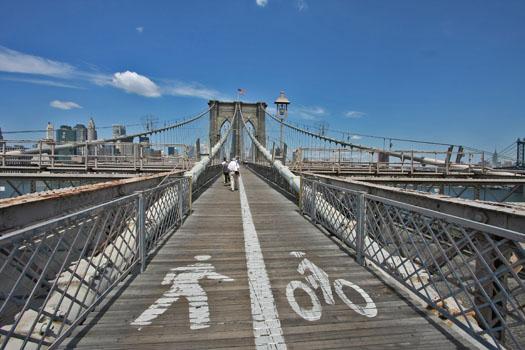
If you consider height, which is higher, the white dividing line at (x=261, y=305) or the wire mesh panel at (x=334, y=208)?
the wire mesh panel at (x=334, y=208)

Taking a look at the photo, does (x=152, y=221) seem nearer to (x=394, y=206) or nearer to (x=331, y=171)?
(x=394, y=206)

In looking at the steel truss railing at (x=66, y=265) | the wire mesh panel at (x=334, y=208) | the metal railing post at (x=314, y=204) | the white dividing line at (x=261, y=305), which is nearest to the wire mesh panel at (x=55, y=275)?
the steel truss railing at (x=66, y=265)

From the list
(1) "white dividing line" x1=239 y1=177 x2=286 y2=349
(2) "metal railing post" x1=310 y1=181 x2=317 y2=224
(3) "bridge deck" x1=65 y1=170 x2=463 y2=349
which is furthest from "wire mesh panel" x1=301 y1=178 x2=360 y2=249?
(1) "white dividing line" x1=239 y1=177 x2=286 y2=349

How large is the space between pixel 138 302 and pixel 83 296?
1.82 ft

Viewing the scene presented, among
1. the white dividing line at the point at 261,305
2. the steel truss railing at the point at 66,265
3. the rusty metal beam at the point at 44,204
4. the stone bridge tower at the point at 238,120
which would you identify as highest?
the stone bridge tower at the point at 238,120

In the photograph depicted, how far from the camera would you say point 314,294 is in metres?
3.65

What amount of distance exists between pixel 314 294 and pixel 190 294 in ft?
4.84

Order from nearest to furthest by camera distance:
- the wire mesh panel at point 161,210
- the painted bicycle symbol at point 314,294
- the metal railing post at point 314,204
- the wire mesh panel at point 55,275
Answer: the wire mesh panel at point 55,275
the painted bicycle symbol at point 314,294
the wire mesh panel at point 161,210
the metal railing post at point 314,204

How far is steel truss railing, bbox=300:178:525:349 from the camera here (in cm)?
233

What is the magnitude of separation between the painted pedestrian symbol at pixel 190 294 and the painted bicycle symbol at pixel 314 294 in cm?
93

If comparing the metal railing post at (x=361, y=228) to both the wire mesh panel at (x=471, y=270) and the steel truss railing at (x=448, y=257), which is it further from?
the wire mesh panel at (x=471, y=270)

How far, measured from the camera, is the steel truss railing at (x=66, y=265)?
7.21ft

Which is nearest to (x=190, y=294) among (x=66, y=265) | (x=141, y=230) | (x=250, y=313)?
(x=250, y=313)

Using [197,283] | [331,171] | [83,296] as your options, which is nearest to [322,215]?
[197,283]
